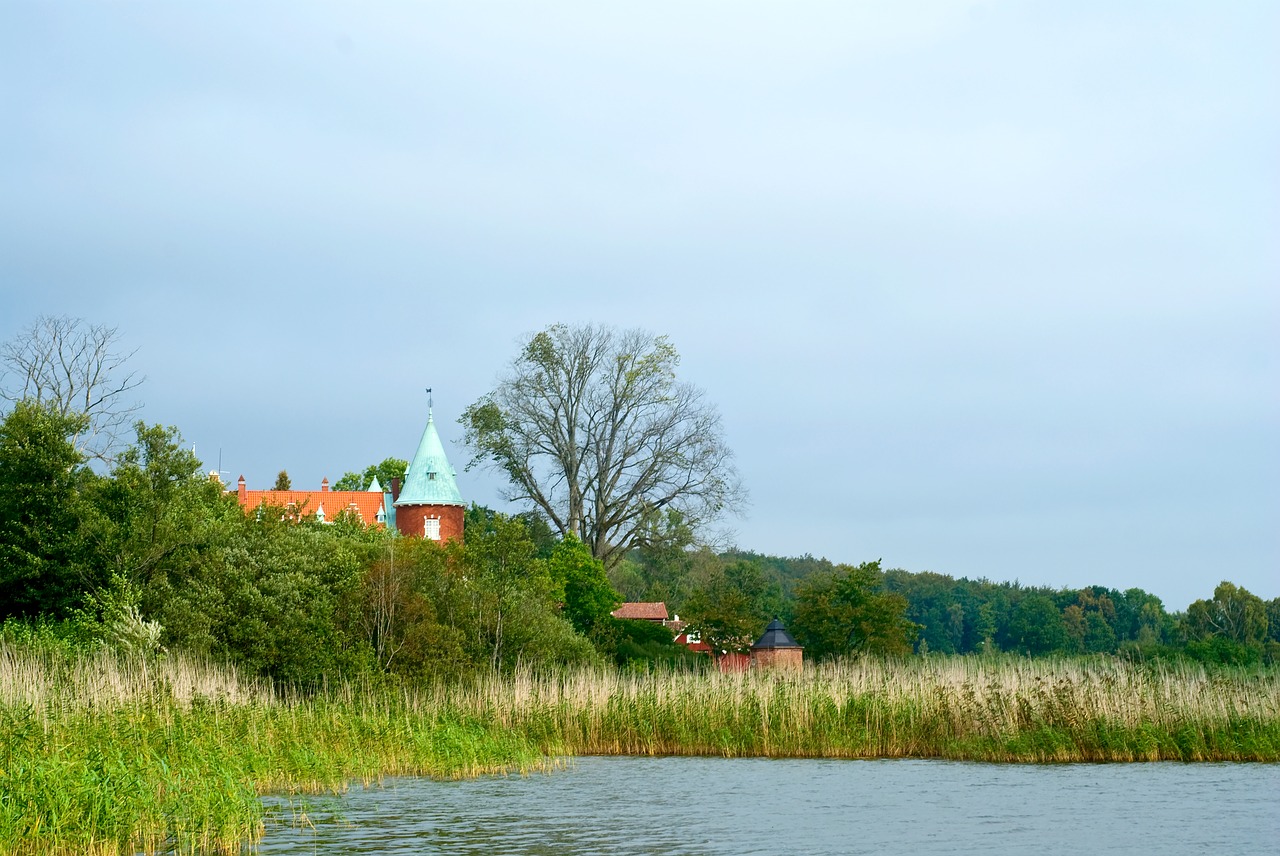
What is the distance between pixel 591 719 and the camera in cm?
2542

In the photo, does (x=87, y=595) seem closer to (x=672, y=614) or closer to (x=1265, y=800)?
(x=1265, y=800)

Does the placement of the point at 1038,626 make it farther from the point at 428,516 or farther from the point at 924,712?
the point at 924,712

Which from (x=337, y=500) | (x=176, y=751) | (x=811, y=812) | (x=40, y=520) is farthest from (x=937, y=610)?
(x=176, y=751)

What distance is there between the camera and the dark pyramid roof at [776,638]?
48.7 m

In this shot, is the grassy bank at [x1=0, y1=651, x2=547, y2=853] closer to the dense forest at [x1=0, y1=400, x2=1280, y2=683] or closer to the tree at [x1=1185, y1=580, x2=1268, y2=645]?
the dense forest at [x1=0, y1=400, x2=1280, y2=683]

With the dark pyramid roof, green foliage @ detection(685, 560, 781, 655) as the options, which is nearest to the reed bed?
the dark pyramid roof

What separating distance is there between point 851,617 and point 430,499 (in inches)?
1042

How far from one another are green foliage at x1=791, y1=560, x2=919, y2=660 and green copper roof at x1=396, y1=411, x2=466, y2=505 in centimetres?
2347

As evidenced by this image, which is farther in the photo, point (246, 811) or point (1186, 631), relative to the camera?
point (1186, 631)

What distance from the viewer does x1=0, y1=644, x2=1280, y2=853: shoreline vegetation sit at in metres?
15.9

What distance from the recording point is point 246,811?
13.2 m

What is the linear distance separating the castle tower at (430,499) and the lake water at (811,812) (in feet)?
154

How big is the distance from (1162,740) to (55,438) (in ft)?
76.2

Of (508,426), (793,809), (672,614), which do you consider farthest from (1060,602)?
(793,809)
